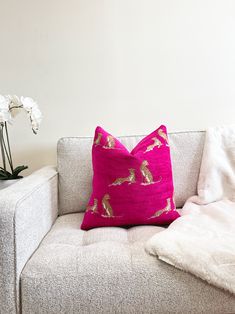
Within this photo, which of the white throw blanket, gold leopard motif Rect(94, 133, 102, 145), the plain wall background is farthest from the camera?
the plain wall background

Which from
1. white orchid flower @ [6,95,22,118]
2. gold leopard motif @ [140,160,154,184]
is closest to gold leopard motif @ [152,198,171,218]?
gold leopard motif @ [140,160,154,184]

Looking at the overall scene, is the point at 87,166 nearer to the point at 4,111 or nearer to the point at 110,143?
the point at 110,143

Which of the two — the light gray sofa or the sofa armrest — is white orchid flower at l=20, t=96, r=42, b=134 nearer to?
the sofa armrest

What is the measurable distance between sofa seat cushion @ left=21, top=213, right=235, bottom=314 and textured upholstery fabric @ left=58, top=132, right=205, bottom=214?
1.95 ft

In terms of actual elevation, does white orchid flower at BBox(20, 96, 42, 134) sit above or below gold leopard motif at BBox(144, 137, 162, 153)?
above

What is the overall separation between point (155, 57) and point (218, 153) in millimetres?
684

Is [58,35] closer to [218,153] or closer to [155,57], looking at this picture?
[155,57]

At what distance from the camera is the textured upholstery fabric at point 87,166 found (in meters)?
1.43

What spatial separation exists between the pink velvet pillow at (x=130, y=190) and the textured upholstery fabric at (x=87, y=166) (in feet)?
0.62

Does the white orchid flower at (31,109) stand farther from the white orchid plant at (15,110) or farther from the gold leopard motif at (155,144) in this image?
the gold leopard motif at (155,144)

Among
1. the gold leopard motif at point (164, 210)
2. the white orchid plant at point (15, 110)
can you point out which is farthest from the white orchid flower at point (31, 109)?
the gold leopard motif at point (164, 210)

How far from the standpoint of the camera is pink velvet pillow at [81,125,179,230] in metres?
1.19

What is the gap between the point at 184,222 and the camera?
43.5 inches

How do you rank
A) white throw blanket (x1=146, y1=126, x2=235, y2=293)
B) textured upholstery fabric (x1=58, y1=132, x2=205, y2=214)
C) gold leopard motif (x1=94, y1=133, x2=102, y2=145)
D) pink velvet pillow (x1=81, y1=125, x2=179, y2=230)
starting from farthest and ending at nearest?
textured upholstery fabric (x1=58, y1=132, x2=205, y2=214), gold leopard motif (x1=94, y1=133, x2=102, y2=145), pink velvet pillow (x1=81, y1=125, x2=179, y2=230), white throw blanket (x1=146, y1=126, x2=235, y2=293)
